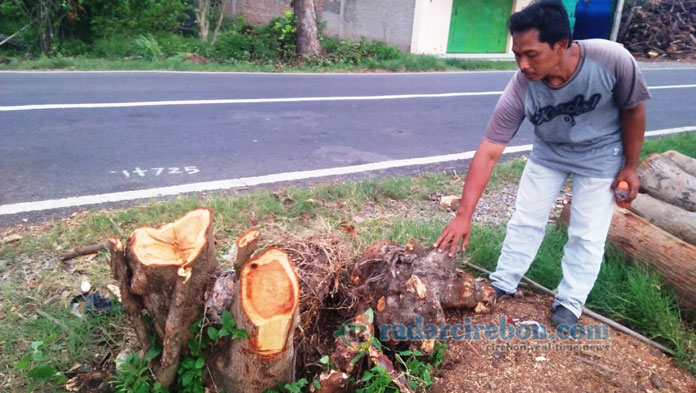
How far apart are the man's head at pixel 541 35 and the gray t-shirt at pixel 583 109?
0.63 feet

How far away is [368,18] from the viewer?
17672 millimetres

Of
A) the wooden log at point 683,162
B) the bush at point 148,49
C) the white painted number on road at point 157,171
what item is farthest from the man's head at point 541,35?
the bush at point 148,49

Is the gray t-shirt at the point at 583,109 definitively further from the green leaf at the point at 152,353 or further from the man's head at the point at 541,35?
the green leaf at the point at 152,353

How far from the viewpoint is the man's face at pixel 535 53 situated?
2.35m

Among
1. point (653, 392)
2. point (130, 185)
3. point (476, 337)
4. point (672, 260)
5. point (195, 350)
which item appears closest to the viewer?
point (195, 350)

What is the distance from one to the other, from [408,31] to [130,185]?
47.8 ft

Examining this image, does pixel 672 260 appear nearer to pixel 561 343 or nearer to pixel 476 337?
pixel 561 343

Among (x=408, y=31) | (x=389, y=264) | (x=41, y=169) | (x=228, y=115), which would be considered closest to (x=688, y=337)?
(x=389, y=264)

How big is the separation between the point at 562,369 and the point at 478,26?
1853 cm

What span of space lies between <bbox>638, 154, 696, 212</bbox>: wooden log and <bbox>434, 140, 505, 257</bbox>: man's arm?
6.04ft

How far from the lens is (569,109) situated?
2643 millimetres

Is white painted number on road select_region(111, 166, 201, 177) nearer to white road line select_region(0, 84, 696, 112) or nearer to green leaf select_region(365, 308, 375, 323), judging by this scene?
white road line select_region(0, 84, 696, 112)

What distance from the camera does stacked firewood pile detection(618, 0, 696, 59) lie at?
67.3ft

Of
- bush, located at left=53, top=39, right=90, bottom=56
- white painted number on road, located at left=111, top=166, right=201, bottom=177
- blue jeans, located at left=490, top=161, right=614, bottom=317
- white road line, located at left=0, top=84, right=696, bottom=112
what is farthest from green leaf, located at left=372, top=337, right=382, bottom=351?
bush, located at left=53, top=39, right=90, bottom=56
